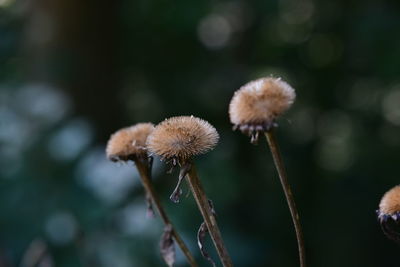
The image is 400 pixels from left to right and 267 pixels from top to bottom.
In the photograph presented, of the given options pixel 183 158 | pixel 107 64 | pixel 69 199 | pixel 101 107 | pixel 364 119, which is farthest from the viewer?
pixel 364 119

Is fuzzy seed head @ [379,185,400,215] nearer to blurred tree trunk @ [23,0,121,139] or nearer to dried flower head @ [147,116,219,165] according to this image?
dried flower head @ [147,116,219,165]

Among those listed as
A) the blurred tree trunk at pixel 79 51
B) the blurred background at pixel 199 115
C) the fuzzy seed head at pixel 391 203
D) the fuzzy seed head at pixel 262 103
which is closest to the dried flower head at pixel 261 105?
the fuzzy seed head at pixel 262 103

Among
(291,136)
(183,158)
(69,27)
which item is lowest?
(183,158)

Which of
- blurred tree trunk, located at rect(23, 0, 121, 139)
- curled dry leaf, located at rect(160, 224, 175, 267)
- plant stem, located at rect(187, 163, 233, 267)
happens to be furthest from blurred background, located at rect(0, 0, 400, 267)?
plant stem, located at rect(187, 163, 233, 267)

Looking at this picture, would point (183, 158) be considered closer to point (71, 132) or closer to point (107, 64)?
point (71, 132)

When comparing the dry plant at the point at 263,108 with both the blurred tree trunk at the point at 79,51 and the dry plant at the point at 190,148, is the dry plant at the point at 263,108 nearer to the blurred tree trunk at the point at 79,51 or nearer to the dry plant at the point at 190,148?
the dry plant at the point at 190,148

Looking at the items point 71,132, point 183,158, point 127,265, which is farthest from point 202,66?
point 183,158
